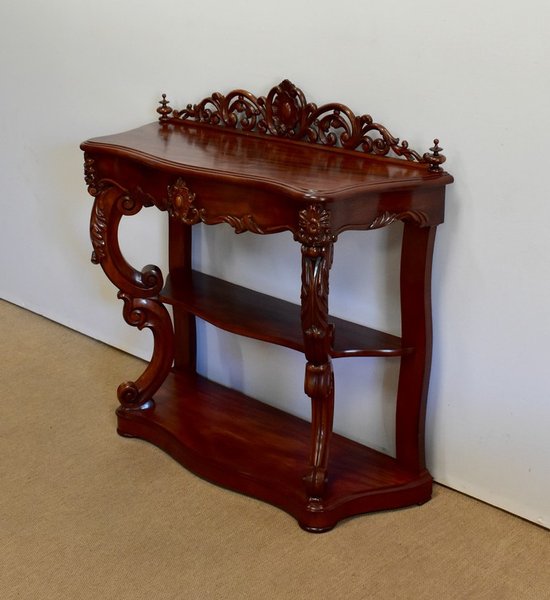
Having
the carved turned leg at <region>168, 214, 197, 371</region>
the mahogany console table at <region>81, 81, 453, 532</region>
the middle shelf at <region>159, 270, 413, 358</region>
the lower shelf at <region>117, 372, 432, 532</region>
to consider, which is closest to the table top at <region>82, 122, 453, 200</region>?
the mahogany console table at <region>81, 81, 453, 532</region>

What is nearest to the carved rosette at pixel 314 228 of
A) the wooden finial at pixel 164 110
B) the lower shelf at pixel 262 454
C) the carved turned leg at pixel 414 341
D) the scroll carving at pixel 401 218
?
the scroll carving at pixel 401 218

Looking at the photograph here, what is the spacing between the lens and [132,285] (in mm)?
2686

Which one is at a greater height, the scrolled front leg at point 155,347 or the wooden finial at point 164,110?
the wooden finial at point 164,110

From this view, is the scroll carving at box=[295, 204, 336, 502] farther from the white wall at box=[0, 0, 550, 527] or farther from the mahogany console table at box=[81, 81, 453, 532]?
the white wall at box=[0, 0, 550, 527]

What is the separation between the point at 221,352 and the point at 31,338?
2.82ft

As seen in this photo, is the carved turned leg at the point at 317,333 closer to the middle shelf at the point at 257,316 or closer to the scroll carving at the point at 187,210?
the middle shelf at the point at 257,316

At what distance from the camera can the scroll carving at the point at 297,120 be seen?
2312mm

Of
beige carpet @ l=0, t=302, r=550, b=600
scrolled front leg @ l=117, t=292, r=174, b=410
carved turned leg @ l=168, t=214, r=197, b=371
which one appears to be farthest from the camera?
carved turned leg @ l=168, t=214, r=197, b=371

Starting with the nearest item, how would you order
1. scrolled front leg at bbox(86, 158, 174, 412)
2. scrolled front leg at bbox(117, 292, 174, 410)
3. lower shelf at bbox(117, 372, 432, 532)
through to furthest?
1. lower shelf at bbox(117, 372, 432, 532)
2. scrolled front leg at bbox(86, 158, 174, 412)
3. scrolled front leg at bbox(117, 292, 174, 410)

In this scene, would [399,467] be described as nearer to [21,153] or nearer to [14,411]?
[14,411]

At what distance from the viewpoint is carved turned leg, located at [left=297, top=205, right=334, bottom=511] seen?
6.76 feet

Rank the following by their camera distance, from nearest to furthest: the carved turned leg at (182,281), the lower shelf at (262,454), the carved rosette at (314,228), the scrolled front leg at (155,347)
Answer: the carved rosette at (314,228)
the lower shelf at (262,454)
the scrolled front leg at (155,347)
the carved turned leg at (182,281)

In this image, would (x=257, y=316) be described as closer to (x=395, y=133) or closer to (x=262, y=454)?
(x=262, y=454)

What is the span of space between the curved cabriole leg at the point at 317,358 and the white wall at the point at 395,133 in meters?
0.33
